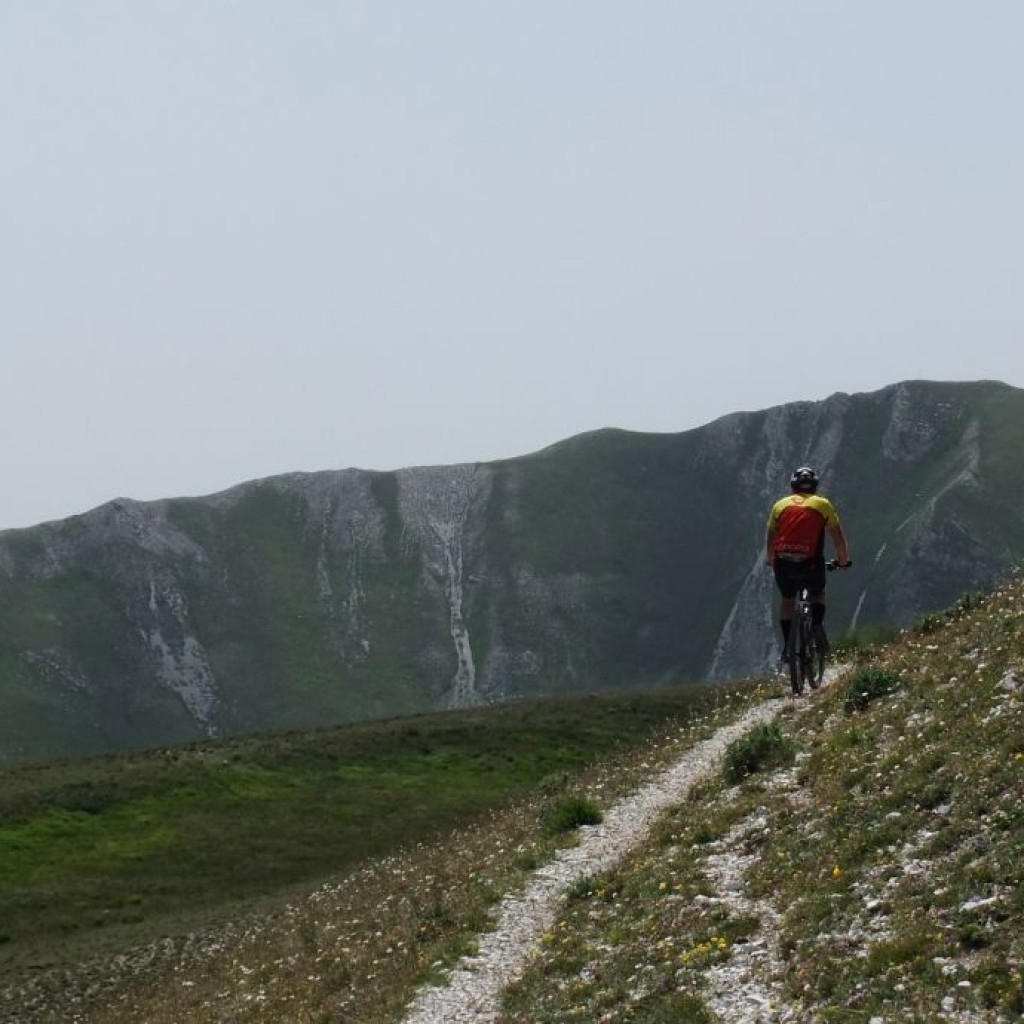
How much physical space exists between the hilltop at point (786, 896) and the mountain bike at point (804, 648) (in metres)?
0.63

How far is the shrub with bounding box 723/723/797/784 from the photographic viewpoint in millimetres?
22469

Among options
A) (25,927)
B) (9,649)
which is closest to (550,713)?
(25,927)

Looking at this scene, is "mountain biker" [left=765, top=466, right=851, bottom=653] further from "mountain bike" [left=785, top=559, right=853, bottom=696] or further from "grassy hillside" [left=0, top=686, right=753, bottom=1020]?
"grassy hillside" [left=0, top=686, right=753, bottom=1020]

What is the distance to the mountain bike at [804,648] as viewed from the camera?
1005 inches

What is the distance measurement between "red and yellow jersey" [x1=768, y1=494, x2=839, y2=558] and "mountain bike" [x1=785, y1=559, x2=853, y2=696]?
0.62 m

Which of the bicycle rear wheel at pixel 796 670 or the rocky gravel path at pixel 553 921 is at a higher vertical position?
the bicycle rear wheel at pixel 796 670

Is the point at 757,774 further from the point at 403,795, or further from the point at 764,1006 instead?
the point at 403,795

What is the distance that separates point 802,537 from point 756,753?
→ 4.19 meters

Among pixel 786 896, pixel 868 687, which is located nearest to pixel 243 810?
pixel 868 687

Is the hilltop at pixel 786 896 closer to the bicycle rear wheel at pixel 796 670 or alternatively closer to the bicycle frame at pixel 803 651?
the bicycle rear wheel at pixel 796 670

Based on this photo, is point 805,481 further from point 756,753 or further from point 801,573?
point 756,753

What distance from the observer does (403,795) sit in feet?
196

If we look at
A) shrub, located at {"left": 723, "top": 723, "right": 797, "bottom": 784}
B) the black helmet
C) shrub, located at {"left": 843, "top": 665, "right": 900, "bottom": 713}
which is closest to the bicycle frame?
the black helmet

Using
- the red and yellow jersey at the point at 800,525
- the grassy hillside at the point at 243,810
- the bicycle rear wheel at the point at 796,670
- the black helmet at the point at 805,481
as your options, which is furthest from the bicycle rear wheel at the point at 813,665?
the grassy hillside at the point at 243,810
